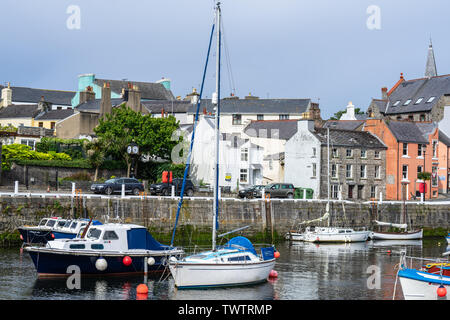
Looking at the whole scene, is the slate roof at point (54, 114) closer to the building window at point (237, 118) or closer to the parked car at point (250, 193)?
the building window at point (237, 118)

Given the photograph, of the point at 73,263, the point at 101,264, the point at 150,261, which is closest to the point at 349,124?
the point at 150,261

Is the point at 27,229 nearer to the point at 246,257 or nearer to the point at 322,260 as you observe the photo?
the point at 246,257

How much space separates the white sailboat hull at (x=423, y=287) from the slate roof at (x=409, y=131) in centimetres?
4608

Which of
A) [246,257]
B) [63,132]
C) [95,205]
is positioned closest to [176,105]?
[63,132]

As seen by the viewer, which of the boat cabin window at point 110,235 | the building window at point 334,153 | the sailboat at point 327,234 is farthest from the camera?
the building window at point 334,153

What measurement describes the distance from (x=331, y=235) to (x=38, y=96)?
255 feet

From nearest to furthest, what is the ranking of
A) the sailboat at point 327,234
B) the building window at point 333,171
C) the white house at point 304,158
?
the sailboat at point 327,234 → the white house at point 304,158 → the building window at point 333,171

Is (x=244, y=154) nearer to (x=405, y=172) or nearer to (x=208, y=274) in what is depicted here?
(x=405, y=172)

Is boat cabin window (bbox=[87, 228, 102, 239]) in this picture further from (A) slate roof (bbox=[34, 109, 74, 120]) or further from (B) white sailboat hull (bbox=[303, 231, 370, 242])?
(A) slate roof (bbox=[34, 109, 74, 120])

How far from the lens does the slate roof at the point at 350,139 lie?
230ft

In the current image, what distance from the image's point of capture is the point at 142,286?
→ 105ft

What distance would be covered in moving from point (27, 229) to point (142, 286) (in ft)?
45.3

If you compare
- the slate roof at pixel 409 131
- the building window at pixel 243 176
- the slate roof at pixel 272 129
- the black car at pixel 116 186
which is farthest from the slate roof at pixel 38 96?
the black car at pixel 116 186
